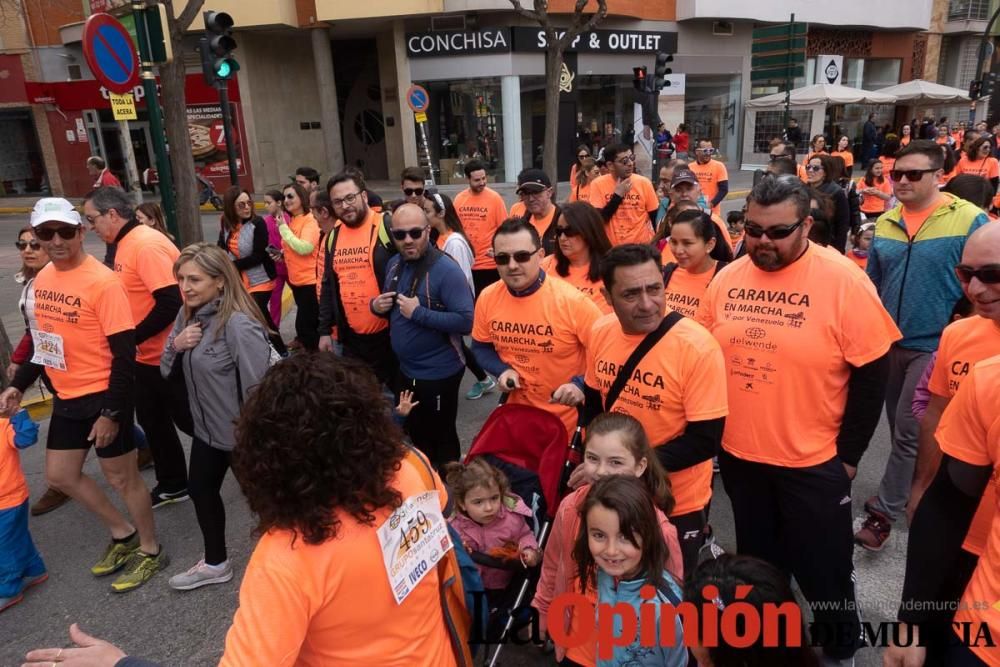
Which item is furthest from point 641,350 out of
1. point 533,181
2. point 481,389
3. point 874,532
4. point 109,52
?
point 109,52

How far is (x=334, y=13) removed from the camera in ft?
70.0

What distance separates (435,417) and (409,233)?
3.59ft

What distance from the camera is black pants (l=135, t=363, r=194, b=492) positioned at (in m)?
4.29

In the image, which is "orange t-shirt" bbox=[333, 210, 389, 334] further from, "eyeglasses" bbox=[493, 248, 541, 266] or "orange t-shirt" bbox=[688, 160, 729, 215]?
"orange t-shirt" bbox=[688, 160, 729, 215]

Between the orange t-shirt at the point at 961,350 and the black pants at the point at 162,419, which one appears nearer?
the orange t-shirt at the point at 961,350

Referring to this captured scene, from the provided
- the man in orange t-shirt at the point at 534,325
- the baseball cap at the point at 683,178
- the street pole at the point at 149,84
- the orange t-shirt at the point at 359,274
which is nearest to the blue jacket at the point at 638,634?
the man in orange t-shirt at the point at 534,325

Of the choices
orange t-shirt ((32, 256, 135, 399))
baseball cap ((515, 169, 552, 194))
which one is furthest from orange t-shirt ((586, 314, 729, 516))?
baseball cap ((515, 169, 552, 194))

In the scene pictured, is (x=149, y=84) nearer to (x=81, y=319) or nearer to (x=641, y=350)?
(x=81, y=319)

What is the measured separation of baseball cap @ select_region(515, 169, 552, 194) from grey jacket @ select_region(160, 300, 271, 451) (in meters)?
3.01

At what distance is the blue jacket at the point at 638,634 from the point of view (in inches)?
85.0

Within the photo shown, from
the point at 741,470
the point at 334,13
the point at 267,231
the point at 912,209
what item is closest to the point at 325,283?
the point at 267,231

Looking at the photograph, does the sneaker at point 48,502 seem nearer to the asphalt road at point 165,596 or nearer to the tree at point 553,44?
the asphalt road at point 165,596

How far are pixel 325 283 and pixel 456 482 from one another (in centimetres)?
228

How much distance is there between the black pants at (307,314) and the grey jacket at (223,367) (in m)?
3.30
